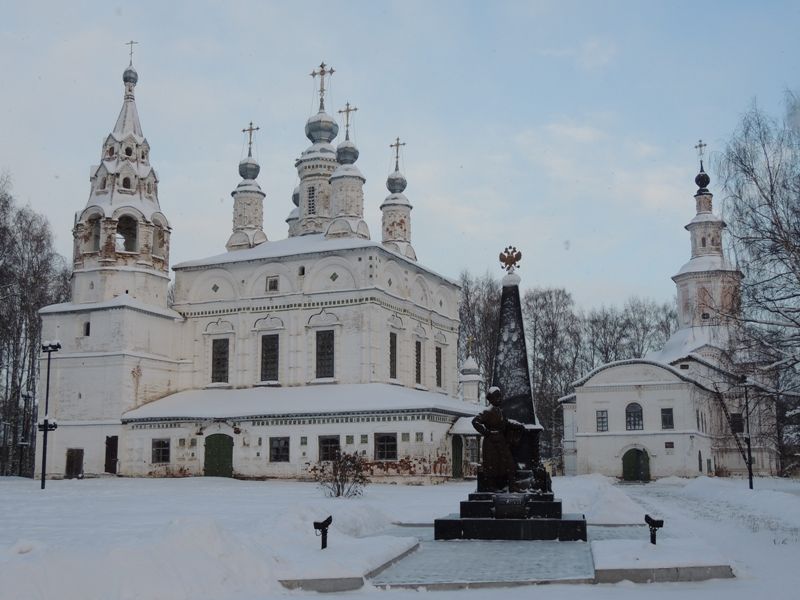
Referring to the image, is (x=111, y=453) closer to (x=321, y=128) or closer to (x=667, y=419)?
(x=321, y=128)

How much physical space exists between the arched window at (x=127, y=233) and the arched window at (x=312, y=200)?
287 inches

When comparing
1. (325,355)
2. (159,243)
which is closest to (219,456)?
(325,355)

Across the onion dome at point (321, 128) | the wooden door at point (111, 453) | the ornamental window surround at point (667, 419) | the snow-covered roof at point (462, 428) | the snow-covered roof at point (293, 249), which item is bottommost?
the wooden door at point (111, 453)

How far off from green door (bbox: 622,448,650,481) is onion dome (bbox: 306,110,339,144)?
18.1 metres

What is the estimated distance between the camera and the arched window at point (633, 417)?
3675cm

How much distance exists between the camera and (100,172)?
118 ft

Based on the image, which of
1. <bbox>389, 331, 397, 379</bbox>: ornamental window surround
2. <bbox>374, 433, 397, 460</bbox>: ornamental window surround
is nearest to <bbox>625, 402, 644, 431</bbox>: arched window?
<bbox>389, 331, 397, 379</bbox>: ornamental window surround

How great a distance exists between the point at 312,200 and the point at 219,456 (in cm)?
1212

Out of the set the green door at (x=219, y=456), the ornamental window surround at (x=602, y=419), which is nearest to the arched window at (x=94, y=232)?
the green door at (x=219, y=456)

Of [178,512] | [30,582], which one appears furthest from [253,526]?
[30,582]

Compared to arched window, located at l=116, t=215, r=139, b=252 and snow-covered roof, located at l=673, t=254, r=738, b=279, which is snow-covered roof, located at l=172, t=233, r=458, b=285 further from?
snow-covered roof, located at l=673, t=254, r=738, b=279

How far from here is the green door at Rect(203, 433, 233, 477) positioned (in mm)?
32406

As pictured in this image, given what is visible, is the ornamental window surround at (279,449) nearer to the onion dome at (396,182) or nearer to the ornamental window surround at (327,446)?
the ornamental window surround at (327,446)

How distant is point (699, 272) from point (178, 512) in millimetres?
32016
